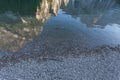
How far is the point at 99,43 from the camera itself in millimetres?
36781

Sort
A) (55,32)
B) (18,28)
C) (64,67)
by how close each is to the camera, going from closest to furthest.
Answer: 1. (64,67)
2. (55,32)
3. (18,28)

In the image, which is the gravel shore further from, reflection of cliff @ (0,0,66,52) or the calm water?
reflection of cliff @ (0,0,66,52)

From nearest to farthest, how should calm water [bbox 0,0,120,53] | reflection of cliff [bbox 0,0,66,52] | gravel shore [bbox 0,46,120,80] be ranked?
1. gravel shore [bbox 0,46,120,80]
2. reflection of cliff [bbox 0,0,66,52]
3. calm water [bbox 0,0,120,53]

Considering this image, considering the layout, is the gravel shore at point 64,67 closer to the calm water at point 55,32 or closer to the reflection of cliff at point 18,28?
the calm water at point 55,32

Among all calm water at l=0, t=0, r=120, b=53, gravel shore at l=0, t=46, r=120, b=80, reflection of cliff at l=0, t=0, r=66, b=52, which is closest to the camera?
gravel shore at l=0, t=46, r=120, b=80

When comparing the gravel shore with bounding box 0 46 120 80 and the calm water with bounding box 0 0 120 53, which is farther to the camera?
the calm water with bounding box 0 0 120 53

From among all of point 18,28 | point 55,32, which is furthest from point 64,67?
point 18,28

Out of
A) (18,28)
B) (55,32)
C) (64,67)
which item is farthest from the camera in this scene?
(18,28)

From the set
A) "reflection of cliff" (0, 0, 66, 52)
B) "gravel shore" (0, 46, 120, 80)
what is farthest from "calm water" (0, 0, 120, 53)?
"gravel shore" (0, 46, 120, 80)

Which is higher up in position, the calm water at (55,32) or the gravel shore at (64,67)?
the gravel shore at (64,67)

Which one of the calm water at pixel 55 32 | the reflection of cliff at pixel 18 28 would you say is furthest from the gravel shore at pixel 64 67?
the reflection of cliff at pixel 18 28

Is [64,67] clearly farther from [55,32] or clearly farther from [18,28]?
[18,28]

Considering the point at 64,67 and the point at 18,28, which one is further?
the point at 18,28

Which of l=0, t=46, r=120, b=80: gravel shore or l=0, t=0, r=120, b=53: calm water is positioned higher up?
l=0, t=46, r=120, b=80: gravel shore
